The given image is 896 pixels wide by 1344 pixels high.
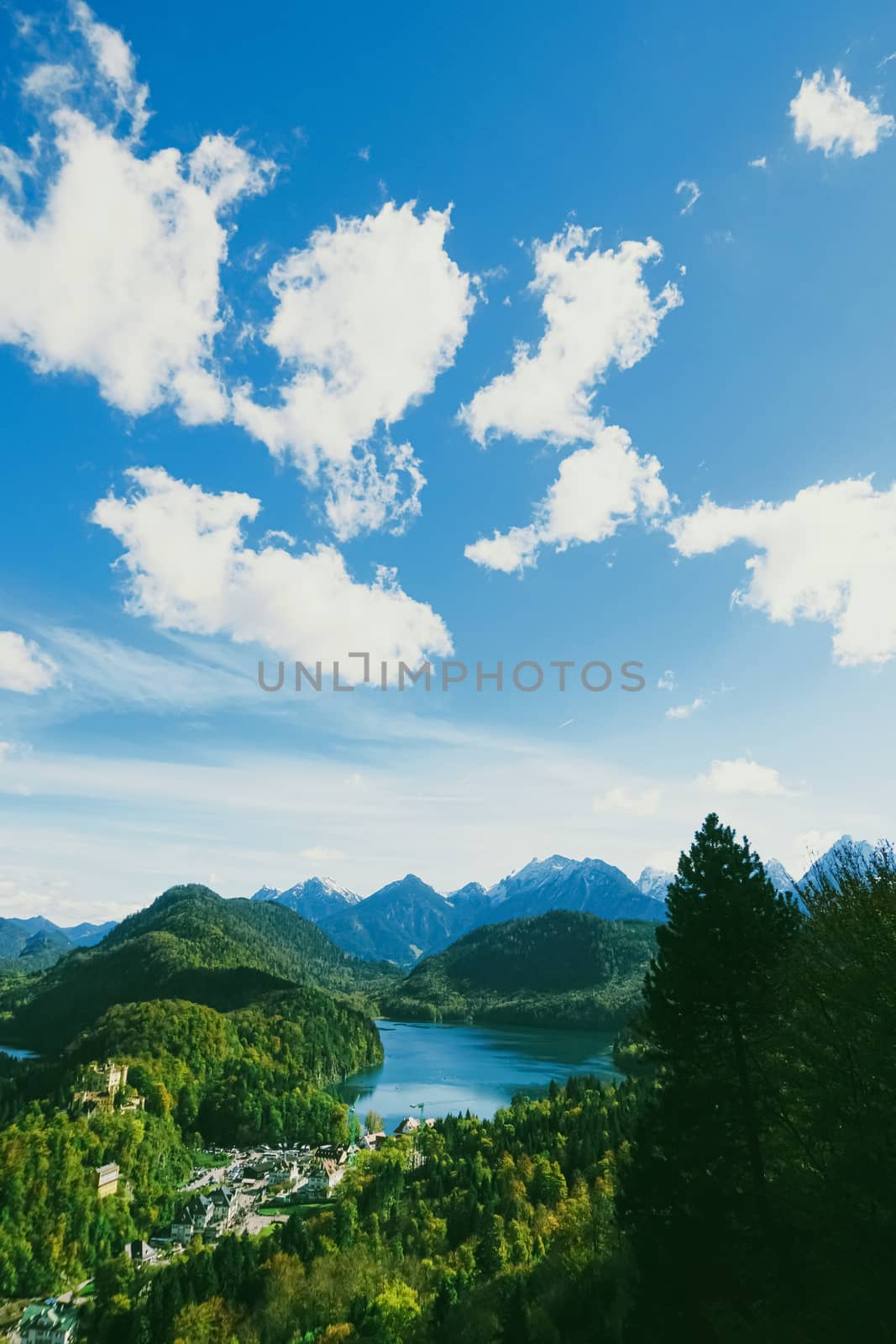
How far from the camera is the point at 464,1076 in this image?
497 ft

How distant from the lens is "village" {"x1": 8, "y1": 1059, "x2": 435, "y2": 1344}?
159ft

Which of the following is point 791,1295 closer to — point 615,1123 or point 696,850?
point 696,850

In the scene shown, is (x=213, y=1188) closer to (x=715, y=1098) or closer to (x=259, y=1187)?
(x=259, y=1187)

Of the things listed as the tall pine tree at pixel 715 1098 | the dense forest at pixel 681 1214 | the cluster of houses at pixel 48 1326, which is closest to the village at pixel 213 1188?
the cluster of houses at pixel 48 1326

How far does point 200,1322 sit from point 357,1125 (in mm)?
70905

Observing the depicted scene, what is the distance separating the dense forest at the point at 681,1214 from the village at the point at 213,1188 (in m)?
3.03

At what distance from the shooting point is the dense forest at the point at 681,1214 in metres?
15.4

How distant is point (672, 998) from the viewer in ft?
66.2

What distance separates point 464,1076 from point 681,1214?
153 m

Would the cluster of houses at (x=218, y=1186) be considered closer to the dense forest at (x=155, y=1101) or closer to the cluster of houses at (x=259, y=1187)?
the cluster of houses at (x=259, y=1187)

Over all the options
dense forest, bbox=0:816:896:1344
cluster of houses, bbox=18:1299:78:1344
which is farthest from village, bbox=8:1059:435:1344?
dense forest, bbox=0:816:896:1344

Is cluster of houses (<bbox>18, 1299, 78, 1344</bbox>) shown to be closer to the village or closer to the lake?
the village

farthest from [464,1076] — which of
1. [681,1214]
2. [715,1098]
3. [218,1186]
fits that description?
[715,1098]

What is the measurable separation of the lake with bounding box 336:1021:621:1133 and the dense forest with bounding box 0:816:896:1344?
5891 cm
